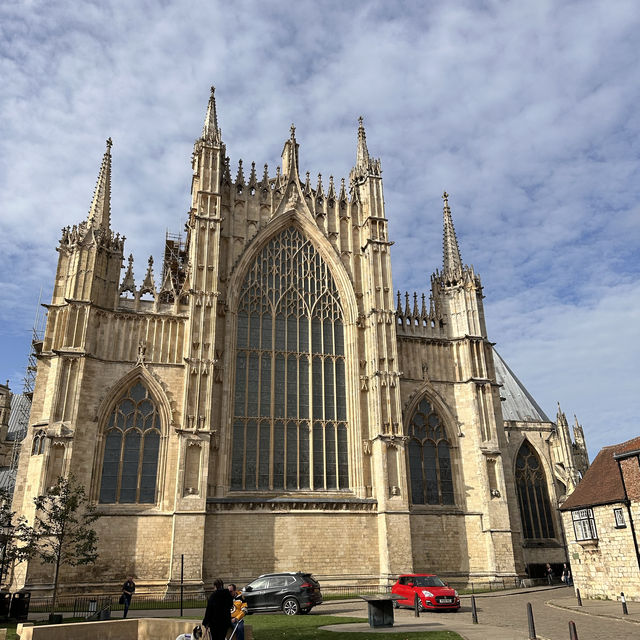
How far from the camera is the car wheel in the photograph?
1978 centimetres

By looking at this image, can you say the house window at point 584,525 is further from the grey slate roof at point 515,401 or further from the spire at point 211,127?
the spire at point 211,127

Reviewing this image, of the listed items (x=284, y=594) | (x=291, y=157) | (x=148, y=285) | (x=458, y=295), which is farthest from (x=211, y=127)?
(x=284, y=594)

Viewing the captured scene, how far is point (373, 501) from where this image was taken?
28.6 metres

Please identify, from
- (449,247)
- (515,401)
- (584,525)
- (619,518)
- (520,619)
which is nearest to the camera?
(520,619)

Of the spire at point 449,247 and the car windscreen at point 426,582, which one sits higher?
the spire at point 449,247

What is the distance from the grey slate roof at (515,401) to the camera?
143 feet

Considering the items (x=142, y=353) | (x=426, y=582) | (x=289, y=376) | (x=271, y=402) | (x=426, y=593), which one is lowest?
(x=426, y=593)

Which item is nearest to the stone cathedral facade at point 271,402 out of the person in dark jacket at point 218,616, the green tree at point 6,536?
the green tree at point 6,536

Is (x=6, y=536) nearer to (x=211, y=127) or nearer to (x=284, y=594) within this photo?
(x=284, y=594)

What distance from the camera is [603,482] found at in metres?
23.5

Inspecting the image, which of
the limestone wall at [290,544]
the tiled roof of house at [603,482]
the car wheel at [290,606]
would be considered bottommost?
the car wheel at [290,606]

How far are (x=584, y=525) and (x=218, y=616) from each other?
1849 cm

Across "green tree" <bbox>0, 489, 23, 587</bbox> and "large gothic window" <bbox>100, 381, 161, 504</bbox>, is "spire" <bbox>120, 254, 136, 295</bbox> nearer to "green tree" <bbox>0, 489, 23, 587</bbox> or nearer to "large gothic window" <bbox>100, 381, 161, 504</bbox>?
"large gothic window" <bbox>100, 381, 161, 504</bbox>

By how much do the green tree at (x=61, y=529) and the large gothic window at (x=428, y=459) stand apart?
15673 mm
